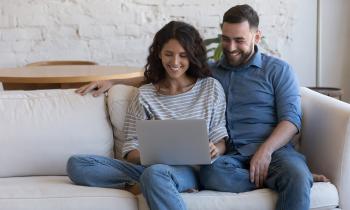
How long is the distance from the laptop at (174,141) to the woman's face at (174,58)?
0.37 metres

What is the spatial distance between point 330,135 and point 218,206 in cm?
52

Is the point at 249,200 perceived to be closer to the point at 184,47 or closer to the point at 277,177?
the point at 277,177

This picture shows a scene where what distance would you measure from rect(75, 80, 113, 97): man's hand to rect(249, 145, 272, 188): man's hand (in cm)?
75

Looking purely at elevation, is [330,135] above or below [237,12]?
below

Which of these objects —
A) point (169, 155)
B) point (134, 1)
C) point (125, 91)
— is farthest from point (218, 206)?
point (134, 1)

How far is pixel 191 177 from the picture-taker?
194 centimetres

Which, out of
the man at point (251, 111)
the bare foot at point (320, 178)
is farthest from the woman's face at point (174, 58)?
the bare foot at point (320, 178)

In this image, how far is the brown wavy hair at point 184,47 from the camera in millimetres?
2111

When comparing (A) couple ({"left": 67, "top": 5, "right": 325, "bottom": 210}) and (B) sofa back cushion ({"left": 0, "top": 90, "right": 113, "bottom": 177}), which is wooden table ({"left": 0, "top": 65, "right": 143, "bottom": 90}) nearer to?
(B) sofa back cushion ({"left": 0, "top": 90, "right": 113, "bottom": 177})

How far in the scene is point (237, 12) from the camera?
2.08 m

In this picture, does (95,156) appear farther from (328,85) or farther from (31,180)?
(328,85)

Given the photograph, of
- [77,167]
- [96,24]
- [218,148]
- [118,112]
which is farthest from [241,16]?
[96,24]

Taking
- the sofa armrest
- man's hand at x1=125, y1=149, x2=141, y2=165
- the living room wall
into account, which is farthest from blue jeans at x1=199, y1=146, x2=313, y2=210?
the living room wall

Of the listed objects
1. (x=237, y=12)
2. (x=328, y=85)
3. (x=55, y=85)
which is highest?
(x=237, y=12)
